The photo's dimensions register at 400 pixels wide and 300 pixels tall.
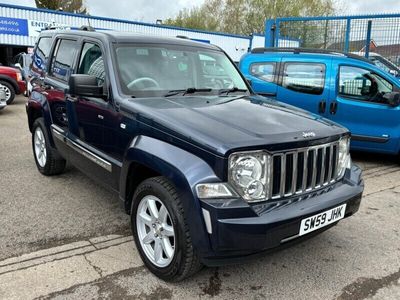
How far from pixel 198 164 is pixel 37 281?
5.02 ft

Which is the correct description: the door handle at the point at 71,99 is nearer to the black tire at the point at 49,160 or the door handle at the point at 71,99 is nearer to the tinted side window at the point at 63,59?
the tinted side window at the point at 63,59

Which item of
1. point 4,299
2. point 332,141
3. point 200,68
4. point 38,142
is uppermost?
point 200,68

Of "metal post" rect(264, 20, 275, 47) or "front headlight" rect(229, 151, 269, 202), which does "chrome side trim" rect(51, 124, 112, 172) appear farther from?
"metal post" rect(264, 20, 275, 47)

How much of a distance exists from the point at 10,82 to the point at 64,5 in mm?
32626

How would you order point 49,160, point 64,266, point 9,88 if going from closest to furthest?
point 64,266 < point 49,160 < point 9,88

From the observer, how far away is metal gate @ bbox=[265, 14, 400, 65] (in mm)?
9492

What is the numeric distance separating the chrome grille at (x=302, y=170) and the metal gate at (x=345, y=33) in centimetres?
753

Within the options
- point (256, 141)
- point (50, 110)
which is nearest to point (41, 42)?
point (50, 110)

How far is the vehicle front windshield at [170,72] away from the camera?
3.66 metres

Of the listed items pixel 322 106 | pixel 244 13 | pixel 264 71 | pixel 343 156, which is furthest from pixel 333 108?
pixel 244 13

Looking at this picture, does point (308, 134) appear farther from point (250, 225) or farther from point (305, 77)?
point (305, 77)

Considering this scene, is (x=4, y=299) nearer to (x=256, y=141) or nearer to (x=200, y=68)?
(x=256, y=141)

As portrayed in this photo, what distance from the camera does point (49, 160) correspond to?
5238 mm

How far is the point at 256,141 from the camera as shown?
267cm
